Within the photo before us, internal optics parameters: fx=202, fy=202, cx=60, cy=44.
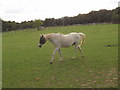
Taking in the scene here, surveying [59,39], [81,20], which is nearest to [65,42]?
[59,39]

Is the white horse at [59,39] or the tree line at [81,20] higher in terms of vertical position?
the tree line at [81,20]

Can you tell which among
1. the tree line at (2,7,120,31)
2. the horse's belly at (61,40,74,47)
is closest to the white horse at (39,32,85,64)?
the horse's belly at (61,40,74,47)

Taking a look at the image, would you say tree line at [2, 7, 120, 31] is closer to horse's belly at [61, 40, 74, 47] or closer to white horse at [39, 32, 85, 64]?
white horse at [39, 32, 85, 64]

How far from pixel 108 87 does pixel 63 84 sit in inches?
56.8

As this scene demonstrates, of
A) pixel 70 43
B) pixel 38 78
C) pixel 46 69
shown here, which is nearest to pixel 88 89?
pixel 38 78

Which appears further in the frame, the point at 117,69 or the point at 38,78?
the point at 117,69

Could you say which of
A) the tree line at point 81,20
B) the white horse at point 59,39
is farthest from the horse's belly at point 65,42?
the tree line at point 81,20

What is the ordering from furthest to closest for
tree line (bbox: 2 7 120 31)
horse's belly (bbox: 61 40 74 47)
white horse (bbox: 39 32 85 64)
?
tree line (bbox: 2 7 120 31) < horse's belly (bbox: 61 40 74 47) < white horse (bbox: 39 32 85 64)

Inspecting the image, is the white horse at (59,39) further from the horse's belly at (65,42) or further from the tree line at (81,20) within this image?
the tree line at (81,20)

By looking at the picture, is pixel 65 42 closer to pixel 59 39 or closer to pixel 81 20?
pixel 59 39

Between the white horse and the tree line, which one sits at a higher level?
the tree line

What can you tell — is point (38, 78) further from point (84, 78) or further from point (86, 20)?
point (86, 20)

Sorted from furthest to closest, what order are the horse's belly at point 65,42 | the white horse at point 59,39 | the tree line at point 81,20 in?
the tree line at point 81,20, the horse's belly at point 65,42, the white horse at point 59,39

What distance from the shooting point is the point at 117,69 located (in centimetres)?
812
